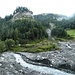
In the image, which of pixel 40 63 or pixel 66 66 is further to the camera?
pixel 40 63

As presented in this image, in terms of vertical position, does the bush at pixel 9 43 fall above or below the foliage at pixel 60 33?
below

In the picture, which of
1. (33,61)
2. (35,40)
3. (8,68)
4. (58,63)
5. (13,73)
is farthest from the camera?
(35,40)

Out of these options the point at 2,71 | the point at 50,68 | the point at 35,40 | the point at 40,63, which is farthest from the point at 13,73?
the point at 35,40

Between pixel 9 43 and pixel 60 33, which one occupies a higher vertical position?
pixel 60 33

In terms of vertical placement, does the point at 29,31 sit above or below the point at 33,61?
above

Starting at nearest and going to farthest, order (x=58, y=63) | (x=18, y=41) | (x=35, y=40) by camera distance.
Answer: (x=58, y=63) < (x=18, y=41) < (x=35, y=40)

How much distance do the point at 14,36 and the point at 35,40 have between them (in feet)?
53.2

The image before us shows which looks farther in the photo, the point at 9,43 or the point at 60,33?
the point at 60,33

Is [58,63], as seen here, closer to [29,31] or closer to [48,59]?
[48,59]

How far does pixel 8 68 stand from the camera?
241ft

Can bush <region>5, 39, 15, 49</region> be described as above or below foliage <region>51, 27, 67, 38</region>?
below

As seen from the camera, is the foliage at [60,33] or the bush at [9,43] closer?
the bush at [9,43]

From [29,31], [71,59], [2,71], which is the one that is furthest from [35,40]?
[2,71]

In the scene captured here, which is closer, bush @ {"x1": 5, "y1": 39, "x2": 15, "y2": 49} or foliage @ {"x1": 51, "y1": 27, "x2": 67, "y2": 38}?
bush @ {"x1": 5, "y1": 39, "x2": 15, "y2": 49}
